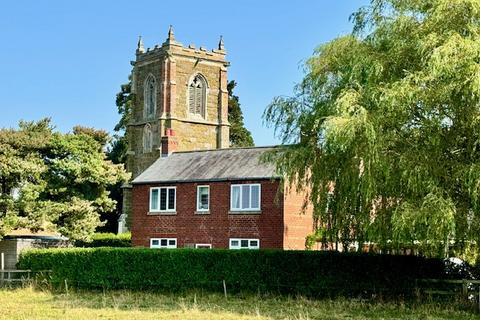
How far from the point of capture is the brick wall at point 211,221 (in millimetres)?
38562

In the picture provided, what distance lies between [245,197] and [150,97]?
3448 cm

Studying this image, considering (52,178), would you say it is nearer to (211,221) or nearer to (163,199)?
(163,199)

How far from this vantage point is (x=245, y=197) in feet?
130

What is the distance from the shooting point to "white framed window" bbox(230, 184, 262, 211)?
39.2 metres

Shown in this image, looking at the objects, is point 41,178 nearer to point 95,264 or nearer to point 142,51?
point 95,264

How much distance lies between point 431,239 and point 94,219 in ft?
78.7

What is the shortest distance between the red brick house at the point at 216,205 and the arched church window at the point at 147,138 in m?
23.6

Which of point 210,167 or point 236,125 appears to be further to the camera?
point 236,125

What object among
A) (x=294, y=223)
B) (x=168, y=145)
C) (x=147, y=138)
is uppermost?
(x=147, y=138)

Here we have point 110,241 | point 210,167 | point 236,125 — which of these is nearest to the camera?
point 210,167

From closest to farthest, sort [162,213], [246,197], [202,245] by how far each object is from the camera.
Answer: [246,197]
[202,245]
[162,213]

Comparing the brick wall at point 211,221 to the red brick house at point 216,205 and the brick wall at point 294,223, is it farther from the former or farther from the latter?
the brick wall at point 294,223

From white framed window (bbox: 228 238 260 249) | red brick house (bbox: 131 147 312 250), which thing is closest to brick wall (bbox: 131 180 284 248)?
red brick house (bbox: 131 147 312 250)

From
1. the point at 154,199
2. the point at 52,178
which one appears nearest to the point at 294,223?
the point at 154,199
